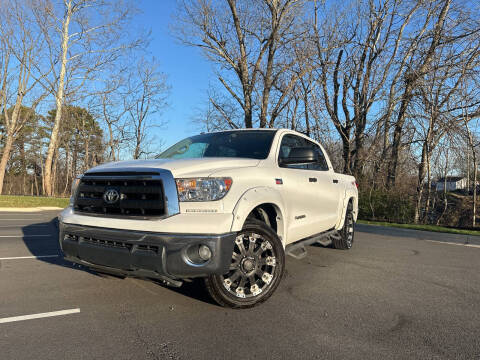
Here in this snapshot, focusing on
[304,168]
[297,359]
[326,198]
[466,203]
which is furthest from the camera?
[466,203]

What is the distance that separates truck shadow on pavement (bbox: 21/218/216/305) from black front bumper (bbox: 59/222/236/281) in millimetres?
500

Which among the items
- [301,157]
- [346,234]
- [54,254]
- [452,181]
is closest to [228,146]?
[301,157]

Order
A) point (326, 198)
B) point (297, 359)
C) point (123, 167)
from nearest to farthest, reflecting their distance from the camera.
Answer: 1. point (297, 359)
2. point (123, 167)
3. point (326, 198)

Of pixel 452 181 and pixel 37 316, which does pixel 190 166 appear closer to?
pixel 37 316

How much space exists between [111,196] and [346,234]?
4.70m

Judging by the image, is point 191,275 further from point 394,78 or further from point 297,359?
point 394,78

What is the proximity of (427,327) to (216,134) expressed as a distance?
3384mm

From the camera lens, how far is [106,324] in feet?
9.68

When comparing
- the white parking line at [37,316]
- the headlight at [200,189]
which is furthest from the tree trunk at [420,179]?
the white parking line at [37,316]

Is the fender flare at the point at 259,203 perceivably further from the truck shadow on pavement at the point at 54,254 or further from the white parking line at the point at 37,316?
the white parking line at the point at 37,316

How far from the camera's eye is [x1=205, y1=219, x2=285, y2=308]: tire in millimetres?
3217

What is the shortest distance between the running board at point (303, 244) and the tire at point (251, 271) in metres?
0.49

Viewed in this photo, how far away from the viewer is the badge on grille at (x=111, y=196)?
320cm

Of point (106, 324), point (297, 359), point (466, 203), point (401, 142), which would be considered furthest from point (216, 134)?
point (401, 142)
